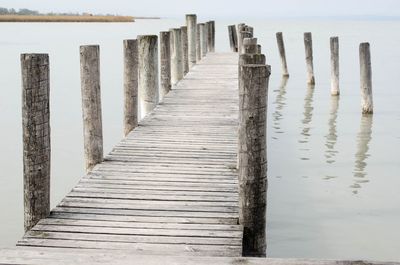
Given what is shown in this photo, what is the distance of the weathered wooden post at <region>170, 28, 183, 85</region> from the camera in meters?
13.9

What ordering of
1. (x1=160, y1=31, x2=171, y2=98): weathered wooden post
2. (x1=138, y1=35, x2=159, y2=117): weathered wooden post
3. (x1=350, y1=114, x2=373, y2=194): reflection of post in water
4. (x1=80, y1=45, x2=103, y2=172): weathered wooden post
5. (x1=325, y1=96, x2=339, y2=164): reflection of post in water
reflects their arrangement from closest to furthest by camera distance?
(x1=80, y1=45, x2=103, y2=172): weathered wooden post, (x1=350, y1=114, x2=373, y2=194): reflection of post in water, (x1=138, y1=35, x2=159, y2=117): weathered wooden post, (x1=325, y1=96, x2=339, y2=164): reflection of post in water, (x1=160, y1=31, x2=171, y2=98): weathered wooden post

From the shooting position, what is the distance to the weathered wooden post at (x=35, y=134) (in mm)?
4543

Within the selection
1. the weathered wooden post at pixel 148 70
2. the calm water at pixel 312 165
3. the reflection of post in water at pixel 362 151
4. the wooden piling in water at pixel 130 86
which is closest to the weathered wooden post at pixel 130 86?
the wooden piling in water at pixel 130 86

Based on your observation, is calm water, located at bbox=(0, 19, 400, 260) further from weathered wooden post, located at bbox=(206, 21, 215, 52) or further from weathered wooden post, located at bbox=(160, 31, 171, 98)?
weathered wooden post, located at bbox=(206, 21, 215, 52)

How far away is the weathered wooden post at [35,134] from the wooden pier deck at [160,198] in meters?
0.17

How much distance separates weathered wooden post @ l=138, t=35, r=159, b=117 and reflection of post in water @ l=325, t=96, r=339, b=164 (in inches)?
123

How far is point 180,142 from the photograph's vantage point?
7332 mm

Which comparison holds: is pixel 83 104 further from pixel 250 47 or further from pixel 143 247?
pixel 143 247

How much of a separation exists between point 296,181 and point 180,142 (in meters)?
2.50

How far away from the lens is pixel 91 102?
6.46 meters

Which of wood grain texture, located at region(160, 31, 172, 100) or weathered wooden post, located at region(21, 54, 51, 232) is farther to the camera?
wood grain texture, located at region(160, 31, 172, 100)

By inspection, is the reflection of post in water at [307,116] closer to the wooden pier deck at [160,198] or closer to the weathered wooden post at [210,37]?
the wooden pier deck at [160,198]

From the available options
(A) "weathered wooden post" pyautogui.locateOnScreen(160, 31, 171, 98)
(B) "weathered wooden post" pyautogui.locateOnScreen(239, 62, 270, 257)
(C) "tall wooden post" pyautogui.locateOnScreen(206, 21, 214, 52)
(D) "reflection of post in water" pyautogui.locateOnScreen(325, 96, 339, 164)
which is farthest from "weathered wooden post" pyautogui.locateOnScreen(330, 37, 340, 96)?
(B) "weathered wooden post" pyautogui.locateOnScreen(239, 62, 270, 257)

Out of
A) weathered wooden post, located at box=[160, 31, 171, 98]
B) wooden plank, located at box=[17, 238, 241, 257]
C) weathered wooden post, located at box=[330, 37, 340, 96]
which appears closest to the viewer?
wooden plank, located at box=[17, 238, 241, 257]
